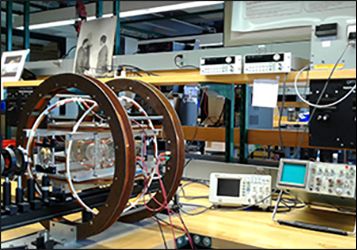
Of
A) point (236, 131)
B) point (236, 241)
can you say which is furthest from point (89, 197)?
point (236, 131)

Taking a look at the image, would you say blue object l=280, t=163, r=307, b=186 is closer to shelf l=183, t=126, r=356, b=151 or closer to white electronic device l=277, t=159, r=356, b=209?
white electronic device l=277, t=159, r=356, b=209

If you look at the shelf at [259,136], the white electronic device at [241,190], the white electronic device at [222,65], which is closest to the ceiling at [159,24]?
the shelf at [259,136]

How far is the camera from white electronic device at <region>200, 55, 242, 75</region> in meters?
1.72

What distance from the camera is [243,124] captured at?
2408 millimetres

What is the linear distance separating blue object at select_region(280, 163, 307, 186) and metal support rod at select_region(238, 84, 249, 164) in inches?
28.3

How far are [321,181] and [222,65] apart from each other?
62 centimetres

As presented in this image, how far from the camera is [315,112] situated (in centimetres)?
159

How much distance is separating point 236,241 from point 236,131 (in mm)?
1243

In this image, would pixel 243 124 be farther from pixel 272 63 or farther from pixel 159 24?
pixel 159 24

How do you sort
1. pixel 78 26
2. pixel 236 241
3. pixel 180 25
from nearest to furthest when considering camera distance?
pixel 236 241 < pixel 78 26 < pixel 180 25

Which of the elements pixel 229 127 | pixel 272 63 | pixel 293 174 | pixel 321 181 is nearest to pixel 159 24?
pixel 229 127

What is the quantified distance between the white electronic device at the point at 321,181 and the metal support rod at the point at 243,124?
0.73 metres

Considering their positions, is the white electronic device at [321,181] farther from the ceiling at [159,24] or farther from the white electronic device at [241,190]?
the ceiling at [159,24]

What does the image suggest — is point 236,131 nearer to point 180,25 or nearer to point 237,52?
point 237,52
